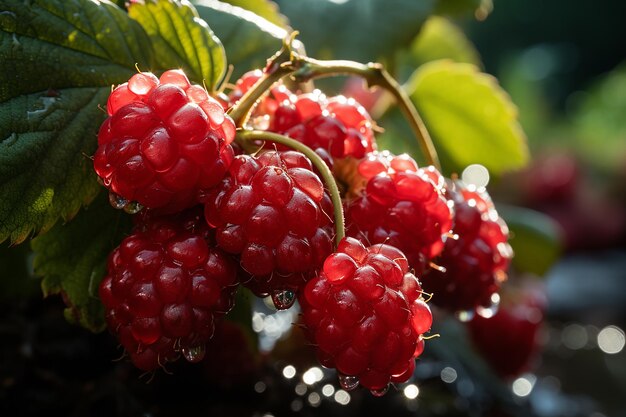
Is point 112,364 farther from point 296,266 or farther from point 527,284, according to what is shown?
point 527,284

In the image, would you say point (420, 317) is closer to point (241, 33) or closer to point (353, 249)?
point (353, 249)

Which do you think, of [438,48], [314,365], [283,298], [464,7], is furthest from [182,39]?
[438,48]

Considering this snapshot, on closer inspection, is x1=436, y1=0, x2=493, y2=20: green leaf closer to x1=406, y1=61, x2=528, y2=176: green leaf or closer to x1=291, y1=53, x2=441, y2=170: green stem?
x1=406, y1=61, x2=528, y2=176: green leaf

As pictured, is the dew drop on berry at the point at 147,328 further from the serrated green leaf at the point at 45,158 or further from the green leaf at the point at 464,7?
the green leaf at the point at 464,7

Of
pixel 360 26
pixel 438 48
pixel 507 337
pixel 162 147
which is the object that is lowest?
pixel 507 337

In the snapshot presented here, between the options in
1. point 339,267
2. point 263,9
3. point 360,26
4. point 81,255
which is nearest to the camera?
point 339,267

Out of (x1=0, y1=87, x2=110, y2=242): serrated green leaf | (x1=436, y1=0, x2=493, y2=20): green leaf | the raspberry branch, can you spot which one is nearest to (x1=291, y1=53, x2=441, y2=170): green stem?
the raspberry branch
